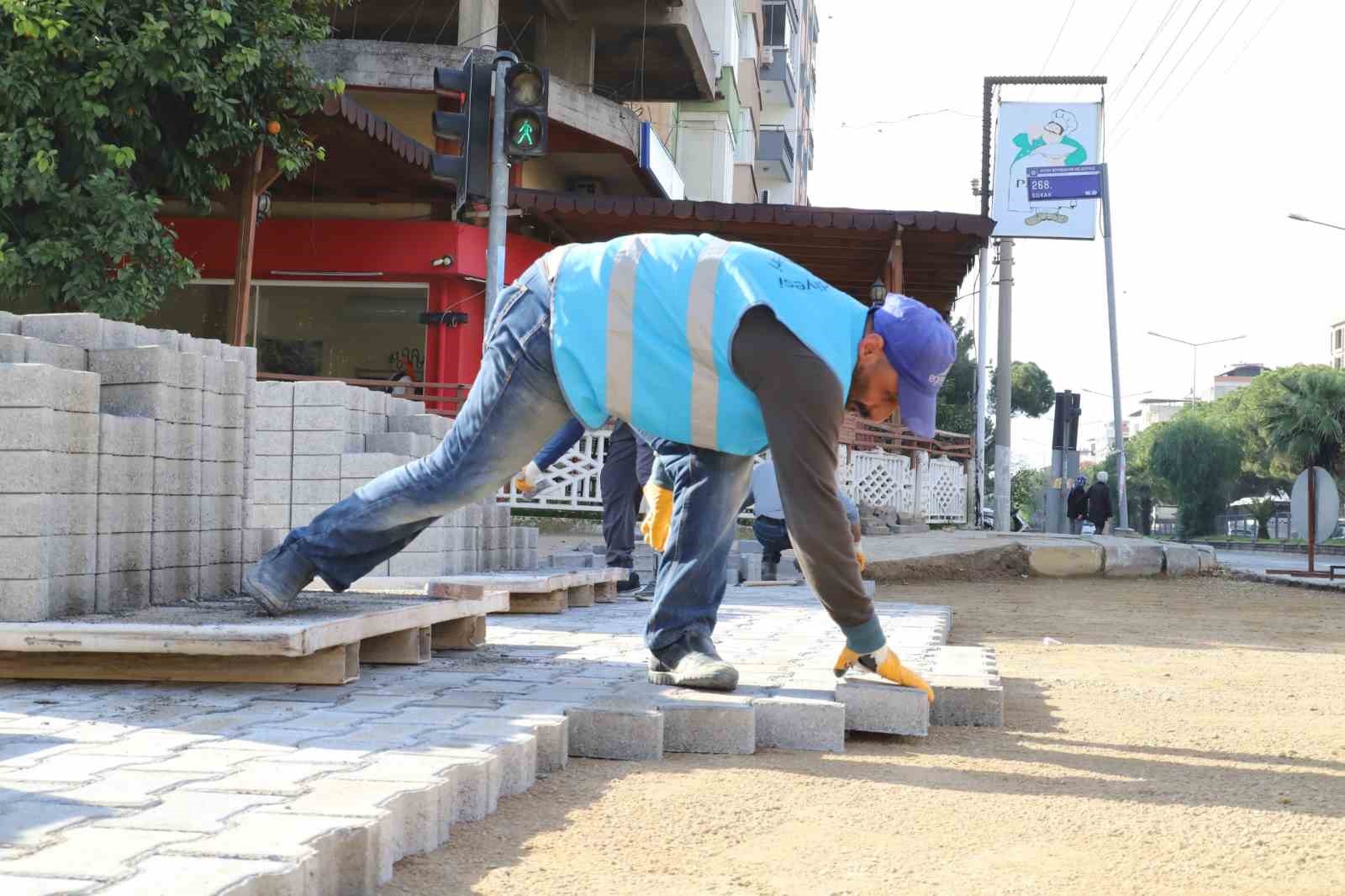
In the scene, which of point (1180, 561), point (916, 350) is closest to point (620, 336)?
point (916, 350)

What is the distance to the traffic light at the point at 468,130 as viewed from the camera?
28.7 ft

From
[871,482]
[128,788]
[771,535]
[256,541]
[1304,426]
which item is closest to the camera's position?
[128,788]

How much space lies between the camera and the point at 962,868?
9.39ft

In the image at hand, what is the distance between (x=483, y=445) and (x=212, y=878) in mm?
2201

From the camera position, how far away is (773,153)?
46750 mm

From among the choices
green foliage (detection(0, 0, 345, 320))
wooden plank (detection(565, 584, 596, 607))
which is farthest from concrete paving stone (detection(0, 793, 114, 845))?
green foliage (detection(0, 0, 345, 320))

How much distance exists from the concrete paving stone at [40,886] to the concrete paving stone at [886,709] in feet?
8.38

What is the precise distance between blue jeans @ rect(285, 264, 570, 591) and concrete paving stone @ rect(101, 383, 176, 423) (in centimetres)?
85

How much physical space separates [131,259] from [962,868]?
11.4m

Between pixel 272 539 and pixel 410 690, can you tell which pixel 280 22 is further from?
pixel 410 690

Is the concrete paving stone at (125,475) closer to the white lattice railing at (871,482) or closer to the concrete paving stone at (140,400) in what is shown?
the concrete paving stone at (140,400)

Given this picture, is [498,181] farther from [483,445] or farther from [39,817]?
[39,817]

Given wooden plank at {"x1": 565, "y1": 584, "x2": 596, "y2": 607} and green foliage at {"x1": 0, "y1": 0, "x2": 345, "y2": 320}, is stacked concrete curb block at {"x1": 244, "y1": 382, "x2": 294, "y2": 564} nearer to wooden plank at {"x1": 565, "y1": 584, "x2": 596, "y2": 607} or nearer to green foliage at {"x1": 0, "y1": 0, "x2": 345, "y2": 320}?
wooden plank at {"x1": 565, "y1": 584, "x2": 596, "y2": 607}

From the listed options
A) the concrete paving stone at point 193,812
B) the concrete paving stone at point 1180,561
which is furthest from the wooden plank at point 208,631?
the concrete paving stone at point 1180,561
